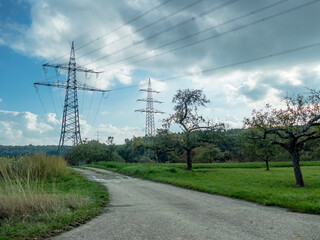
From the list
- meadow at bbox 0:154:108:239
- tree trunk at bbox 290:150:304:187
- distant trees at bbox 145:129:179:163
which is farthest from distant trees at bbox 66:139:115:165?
meadow at bbox 0:154:108:239

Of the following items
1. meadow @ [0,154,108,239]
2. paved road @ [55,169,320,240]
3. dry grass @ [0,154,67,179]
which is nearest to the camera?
paved road @ [55,169,320,240]

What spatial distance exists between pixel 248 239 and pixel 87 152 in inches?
1811

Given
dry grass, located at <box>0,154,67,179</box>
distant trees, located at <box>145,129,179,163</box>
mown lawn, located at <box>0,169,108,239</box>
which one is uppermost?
distant trees, located at <box>145,129,179,163</box>

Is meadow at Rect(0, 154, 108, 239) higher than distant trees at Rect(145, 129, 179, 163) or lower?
lower

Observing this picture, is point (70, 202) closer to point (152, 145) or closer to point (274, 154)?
point (152, 145)

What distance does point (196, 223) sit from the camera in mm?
6078

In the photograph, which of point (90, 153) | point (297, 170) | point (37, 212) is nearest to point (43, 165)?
point (37, 212)

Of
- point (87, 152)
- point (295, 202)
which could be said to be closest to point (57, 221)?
point (295, 202)

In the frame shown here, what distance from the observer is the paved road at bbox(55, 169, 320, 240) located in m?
5.24

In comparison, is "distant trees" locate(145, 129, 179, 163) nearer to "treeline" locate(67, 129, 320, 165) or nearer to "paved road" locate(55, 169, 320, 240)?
"treeline" locate(67, 129, 320, 165)

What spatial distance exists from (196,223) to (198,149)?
175 ft

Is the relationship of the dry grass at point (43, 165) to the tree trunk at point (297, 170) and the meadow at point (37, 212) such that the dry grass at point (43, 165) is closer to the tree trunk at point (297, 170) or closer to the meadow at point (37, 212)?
the meadow at point (37, 212)

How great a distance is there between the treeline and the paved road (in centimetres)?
1063

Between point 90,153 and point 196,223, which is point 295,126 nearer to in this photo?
point 196,223
